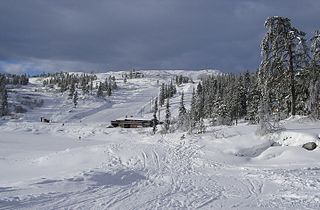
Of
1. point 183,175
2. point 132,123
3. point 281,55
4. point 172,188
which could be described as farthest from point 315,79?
point 132,123

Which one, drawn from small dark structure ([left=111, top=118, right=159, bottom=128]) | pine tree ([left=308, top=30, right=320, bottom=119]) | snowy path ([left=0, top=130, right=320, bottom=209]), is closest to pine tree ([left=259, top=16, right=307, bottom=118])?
pine tree ([left=308, top=30, right=320, bottom=119])

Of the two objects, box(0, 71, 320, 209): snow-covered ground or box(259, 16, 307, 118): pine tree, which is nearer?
box(0, 71, 320, 209): snow-covered ground

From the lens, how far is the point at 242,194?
15773 millimetres

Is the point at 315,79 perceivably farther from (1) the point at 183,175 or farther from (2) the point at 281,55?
(1) the point at 183,175

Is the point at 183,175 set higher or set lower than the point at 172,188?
lower

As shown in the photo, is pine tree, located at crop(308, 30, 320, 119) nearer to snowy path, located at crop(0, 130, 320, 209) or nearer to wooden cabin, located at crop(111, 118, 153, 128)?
snowy path, located at crop(0, 130, 320, 209)

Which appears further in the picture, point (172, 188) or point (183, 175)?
point (183, 175)

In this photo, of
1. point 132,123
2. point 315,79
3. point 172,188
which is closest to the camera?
point 172,188

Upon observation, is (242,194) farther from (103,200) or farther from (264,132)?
(264,132)

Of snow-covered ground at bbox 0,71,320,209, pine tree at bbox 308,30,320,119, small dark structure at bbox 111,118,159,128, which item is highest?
pine tree at bbox 308,30,320,119

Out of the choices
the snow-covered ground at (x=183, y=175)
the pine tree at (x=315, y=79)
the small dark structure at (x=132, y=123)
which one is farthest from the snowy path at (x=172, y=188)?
the small dark structure at (x=132, y=123)

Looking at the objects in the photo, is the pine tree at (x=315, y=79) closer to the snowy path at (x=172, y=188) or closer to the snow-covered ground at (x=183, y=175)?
the snow-covered ground at (x=183, y=175)

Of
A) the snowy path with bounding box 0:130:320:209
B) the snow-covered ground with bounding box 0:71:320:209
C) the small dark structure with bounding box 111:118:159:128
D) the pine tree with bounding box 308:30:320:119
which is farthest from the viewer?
the small dark structure with bounding box 111:118:159:128

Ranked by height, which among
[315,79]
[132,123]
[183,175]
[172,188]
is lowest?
[132,123]
